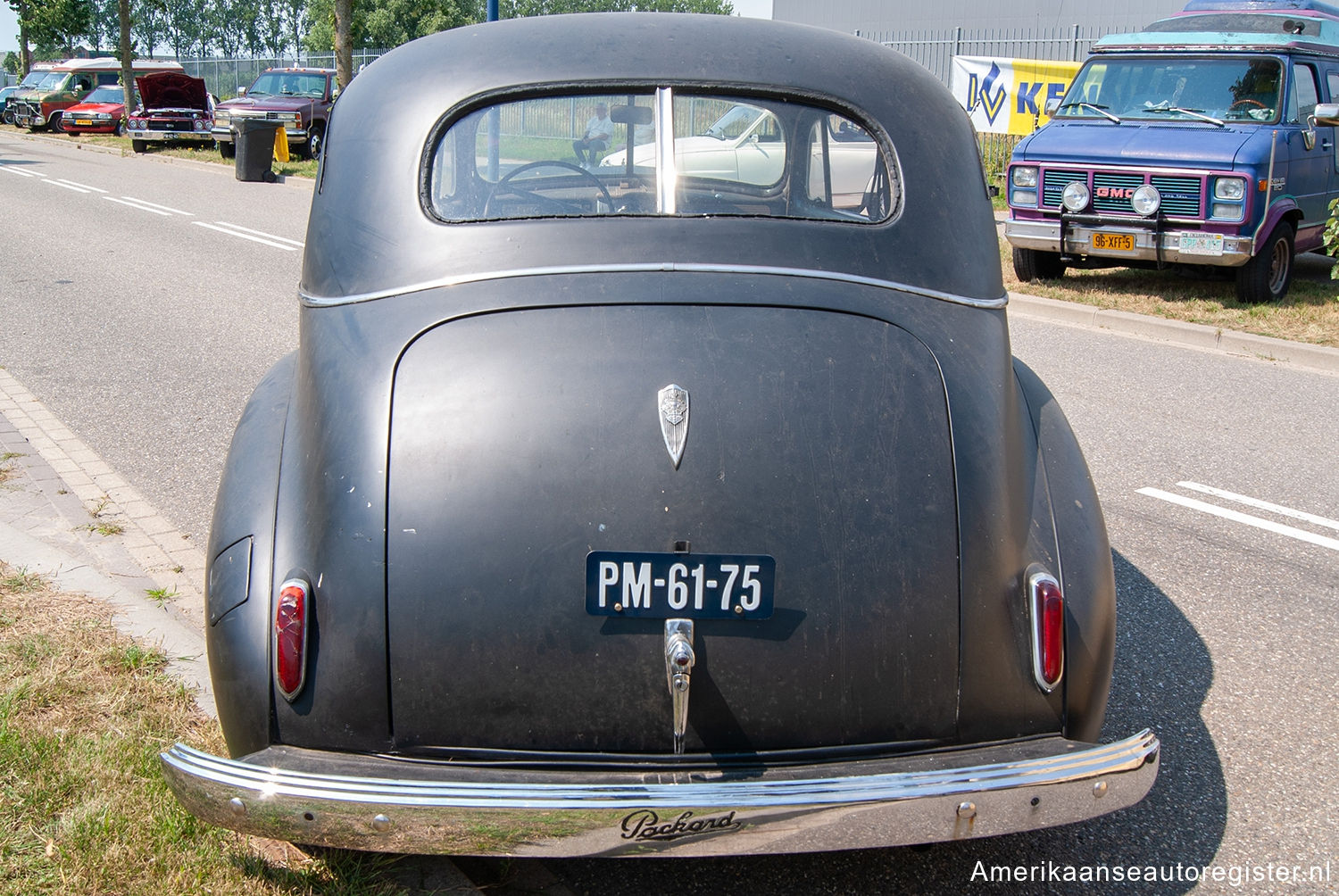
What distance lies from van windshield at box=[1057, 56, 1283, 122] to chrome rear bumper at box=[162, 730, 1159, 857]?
368 inches

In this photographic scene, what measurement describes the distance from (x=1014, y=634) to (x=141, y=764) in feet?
6.96

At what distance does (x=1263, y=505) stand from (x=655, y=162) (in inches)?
150

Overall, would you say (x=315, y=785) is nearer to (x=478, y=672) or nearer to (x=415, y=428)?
(x=478, y=672)

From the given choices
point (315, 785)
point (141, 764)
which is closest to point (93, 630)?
point (141, 764)

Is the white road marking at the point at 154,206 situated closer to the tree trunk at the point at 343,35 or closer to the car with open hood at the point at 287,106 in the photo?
the car with open hood at the point at 287,106

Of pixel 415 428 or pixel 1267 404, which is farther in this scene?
pixel 1267 404

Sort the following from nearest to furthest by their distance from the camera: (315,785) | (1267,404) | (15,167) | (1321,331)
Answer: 1. (315,785)
2. (1267,404)
3. (1321,331)
4. (15,167)

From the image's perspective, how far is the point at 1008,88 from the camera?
51.5ft

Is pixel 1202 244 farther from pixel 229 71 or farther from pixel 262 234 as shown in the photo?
pixel 229 71

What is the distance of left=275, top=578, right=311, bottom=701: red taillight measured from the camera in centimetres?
241

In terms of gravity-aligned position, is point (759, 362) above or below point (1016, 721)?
above

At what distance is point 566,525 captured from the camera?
2.39 m

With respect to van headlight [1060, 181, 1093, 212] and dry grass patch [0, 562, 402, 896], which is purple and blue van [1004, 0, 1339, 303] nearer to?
van headlight [1060, 181, 1093, 212]

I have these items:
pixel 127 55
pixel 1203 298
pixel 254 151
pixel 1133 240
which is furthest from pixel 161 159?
pixel 1203 298
